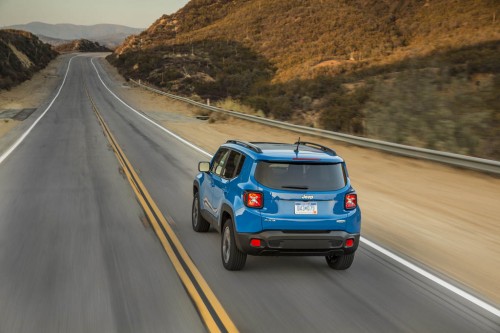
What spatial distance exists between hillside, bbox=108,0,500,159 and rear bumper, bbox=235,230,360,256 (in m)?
11.6

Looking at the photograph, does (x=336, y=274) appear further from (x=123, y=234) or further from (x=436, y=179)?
(x=436, y=179)

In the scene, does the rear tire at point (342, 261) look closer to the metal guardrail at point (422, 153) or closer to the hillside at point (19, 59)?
the metal guardrail at point (422, 153)

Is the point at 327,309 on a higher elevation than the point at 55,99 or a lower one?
higher

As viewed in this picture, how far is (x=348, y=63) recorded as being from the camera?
53188 millimetres

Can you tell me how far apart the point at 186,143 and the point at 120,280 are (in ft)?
51.1

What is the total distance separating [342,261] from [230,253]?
1.50 m

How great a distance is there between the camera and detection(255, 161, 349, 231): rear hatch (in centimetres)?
650

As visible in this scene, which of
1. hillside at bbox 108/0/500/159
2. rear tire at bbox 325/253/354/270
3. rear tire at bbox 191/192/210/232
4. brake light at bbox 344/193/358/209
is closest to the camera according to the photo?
brake light at bbox 344/193/358/209

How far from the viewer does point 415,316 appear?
5539 millimetres

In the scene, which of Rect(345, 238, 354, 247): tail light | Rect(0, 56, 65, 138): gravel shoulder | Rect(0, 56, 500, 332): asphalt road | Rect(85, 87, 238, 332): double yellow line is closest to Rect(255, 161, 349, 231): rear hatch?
Rect(345, 238, 354, 247): tail light

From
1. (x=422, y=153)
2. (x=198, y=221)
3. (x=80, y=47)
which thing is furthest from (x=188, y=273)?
(x=80, y=47)

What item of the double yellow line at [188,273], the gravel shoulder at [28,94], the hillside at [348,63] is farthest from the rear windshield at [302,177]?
the gravel shoulder at [28,94]

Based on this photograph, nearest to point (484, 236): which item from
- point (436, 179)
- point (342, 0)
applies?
point (436, 179)

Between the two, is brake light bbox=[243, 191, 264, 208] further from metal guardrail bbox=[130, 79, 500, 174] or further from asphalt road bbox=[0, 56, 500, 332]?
metal guardrail bbox=[130, 79, 500, 174]
